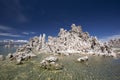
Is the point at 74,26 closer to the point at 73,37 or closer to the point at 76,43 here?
the point at 73,37

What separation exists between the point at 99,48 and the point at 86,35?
48412 millimetres

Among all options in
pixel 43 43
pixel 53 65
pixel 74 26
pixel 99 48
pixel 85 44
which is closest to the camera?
pixel 53 65

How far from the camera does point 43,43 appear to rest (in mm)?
168500

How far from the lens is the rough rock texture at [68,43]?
14062cm

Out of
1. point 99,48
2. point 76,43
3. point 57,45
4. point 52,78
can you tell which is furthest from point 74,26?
point 52,78

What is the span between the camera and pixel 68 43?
16250 cm

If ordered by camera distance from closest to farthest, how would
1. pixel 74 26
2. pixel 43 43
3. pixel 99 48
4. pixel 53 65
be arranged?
pixel 53 65 < pixel 99 48 < pixel 43 43 < pixel 74 26

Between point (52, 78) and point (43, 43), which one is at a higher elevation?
point (43, 43)

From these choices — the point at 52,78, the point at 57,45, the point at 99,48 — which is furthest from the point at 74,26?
the point at 52,78

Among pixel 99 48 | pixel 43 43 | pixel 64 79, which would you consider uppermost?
pixel 43 43

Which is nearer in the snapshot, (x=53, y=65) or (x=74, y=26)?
(x=53, y=65)

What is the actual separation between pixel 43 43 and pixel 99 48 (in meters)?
81.7

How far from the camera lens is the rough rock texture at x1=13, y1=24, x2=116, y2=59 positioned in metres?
141

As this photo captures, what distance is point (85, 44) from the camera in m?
154
